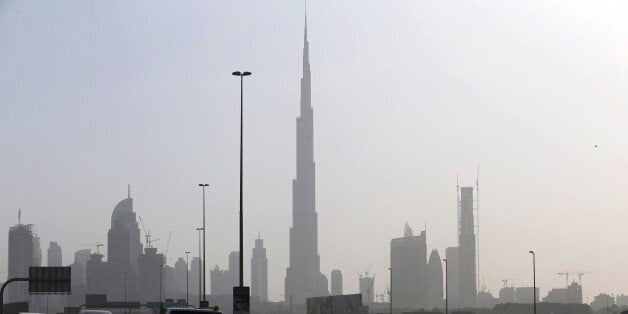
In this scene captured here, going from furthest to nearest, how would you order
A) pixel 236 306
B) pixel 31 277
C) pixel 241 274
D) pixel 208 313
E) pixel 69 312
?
pixel 69 312 → pixel 31 277 → pixel 241 274 → pixel 236 306 → pixel 208 313

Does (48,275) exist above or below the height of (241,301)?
above

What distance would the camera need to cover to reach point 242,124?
70.3 m

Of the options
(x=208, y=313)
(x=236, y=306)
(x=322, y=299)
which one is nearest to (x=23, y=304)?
(x=322, y=299)

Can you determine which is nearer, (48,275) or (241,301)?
(241,301)

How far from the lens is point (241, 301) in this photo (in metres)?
55.4

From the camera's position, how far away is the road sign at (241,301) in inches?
2174

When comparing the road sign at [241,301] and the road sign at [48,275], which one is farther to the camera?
the road sign at [48,275]

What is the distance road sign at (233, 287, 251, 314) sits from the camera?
55.2 metres

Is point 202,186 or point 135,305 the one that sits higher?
point 202,186

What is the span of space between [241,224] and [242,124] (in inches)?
280

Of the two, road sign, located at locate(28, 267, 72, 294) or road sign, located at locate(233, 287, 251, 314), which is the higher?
road sign, located at locate(28, 267, 72, 294)

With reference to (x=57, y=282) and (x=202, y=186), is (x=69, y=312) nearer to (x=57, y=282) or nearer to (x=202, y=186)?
(x=202, y=186)

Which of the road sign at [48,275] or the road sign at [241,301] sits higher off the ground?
the road sign at [48,275]

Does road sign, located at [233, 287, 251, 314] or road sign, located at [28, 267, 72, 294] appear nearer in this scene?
road sign, located at [233, 287, 251, 314]
